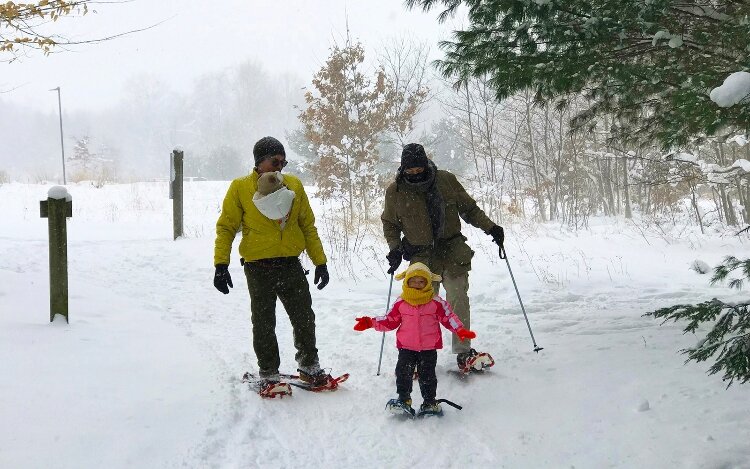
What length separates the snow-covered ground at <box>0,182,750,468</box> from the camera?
313 centimetres

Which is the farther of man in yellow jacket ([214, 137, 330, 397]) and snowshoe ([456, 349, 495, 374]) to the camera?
snowshoe ([456, 349, 495, 374])

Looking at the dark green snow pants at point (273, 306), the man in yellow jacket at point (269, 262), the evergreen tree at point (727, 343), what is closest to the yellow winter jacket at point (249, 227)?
the man in yellow jacket at point (269, 262)

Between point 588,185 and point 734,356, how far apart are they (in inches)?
1188

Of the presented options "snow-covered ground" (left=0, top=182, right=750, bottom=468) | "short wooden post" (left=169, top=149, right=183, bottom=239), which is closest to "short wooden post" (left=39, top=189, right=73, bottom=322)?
"snow-covered ground" (left=0, top=182, right=750, bottom=468)

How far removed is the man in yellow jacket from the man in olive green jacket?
790 mm

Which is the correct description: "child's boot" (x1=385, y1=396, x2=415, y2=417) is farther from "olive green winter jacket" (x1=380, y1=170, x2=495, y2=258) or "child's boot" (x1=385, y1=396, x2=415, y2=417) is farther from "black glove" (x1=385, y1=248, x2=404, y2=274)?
"olive green winter jacket" (x1=380, y1=170, x2=495, y2=258)

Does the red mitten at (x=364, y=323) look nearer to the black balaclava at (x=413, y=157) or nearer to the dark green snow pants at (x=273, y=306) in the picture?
the dark green snow pants at (x=273, y=306)

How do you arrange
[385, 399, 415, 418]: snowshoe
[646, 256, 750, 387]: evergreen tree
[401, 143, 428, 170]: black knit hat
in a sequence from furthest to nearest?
[401, 143, 428, 170]: black knit hat
[385, 399, 415, 418]: snowshoe
[646, 256, 750, 387]: evergreen tree

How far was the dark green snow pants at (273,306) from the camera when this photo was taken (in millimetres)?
4180

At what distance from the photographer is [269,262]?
13.8 ft

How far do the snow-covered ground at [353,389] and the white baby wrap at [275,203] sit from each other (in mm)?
1391

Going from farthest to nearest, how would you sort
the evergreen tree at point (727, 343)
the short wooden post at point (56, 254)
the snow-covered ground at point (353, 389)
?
the short wooden post at point (56, 254), the snow-covered ground at point (353, 389), the evergreen tree at point (727, 343)

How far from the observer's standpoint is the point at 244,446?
10.9ft

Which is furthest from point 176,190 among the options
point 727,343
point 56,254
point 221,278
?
point 727,343
